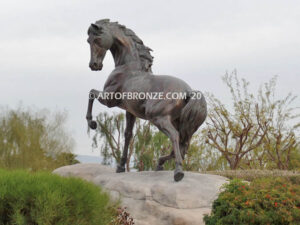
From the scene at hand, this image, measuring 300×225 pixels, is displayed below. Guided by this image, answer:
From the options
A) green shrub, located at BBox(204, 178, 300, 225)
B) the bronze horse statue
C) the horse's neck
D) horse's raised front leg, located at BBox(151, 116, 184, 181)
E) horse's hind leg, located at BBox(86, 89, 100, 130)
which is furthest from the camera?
horse's hind leg, located at BBox(86, 89, 100, 130)

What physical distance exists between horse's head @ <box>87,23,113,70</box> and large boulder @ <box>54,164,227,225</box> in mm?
2017

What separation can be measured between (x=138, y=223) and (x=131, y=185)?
64 centimetres

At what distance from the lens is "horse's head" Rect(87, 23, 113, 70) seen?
19.8 ft

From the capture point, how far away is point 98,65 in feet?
20.4

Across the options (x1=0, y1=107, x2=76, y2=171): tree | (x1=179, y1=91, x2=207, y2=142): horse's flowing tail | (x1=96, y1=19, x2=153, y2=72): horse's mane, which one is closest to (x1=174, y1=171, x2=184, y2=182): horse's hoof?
(x1=179, y1=91, x2=207, y2=142): horse's flowing tail

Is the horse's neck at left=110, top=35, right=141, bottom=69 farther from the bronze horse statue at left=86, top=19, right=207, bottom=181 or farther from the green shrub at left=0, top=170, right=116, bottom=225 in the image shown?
the green shrub at left=0, top=170, right=116, bottom=225

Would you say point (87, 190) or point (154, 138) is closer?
point (87, 190)

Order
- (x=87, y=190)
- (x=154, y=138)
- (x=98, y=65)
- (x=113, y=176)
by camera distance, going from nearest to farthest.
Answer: (x=87, y=190) < (x=113, y=176) < (x=98, y=65) < (x=154, y=138)

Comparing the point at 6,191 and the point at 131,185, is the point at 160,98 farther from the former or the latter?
the point at 6,191

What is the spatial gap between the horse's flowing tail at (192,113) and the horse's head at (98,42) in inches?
66.7

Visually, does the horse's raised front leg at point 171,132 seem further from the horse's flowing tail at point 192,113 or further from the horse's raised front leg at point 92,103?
the horse's raised front leg at point 92,103

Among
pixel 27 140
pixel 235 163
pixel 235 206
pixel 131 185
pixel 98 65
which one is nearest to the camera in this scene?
pixel 235 206

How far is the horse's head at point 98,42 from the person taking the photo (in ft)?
19.8

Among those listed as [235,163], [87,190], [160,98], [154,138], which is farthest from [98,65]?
[154,138]
